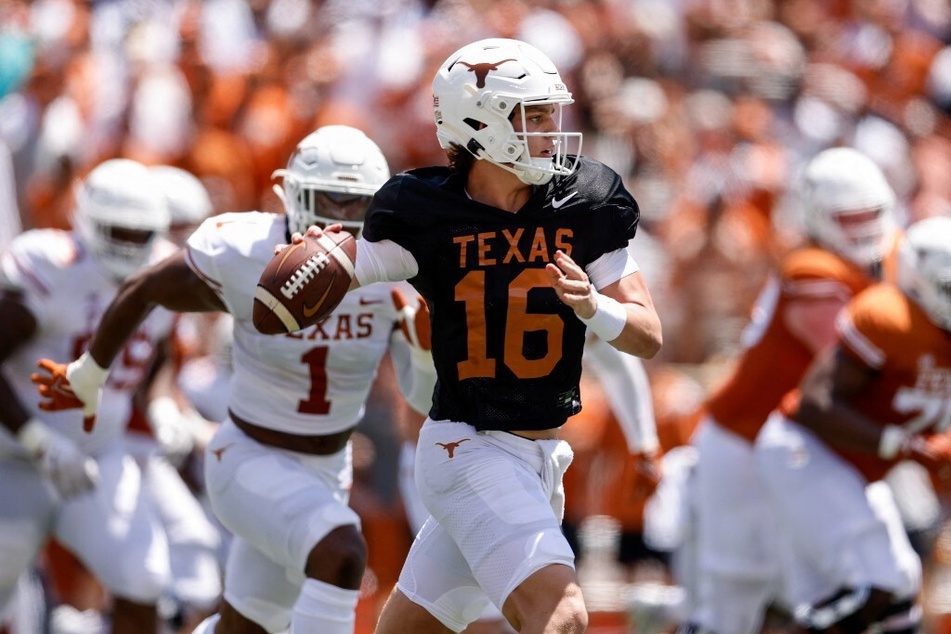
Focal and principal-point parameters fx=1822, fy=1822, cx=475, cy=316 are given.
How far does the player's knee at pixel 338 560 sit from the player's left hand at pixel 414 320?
641 mm

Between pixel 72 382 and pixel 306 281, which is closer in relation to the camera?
pixel 306 281

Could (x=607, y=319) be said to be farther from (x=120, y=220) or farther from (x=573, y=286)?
(x=120, y=220)

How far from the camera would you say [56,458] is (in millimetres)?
6109

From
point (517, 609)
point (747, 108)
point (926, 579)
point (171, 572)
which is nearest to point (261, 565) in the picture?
point (517, 609)

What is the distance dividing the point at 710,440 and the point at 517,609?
312 cm

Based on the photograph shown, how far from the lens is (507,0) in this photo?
1154cm

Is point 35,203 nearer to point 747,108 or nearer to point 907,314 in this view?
point 747,108

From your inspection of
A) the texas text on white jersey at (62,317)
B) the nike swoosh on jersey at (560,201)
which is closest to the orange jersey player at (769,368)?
the texas text on white jersey at (62,317)

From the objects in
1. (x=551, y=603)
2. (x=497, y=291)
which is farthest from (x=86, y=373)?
(x=551, y=603)

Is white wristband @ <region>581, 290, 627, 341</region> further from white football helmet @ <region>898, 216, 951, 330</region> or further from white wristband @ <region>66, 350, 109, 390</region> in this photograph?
white football helmet @ <region>898, 216, 951, 330</region>

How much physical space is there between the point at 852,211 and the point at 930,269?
0.75 meters

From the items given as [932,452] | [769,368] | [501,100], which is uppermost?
[501,100]

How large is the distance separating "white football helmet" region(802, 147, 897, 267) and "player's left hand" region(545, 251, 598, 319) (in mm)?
2973

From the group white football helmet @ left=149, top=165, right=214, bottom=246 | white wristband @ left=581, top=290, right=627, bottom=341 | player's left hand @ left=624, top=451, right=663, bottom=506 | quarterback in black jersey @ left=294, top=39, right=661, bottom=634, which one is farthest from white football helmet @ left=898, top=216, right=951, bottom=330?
white football helmet @ left=149, top=165, right=214, bottom=246
